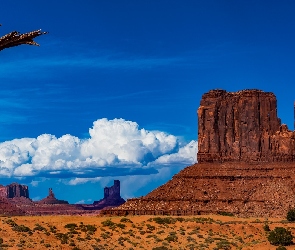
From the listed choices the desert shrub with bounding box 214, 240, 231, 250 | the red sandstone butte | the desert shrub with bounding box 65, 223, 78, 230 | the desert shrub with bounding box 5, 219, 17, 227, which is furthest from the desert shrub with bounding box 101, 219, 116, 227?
the red sandstone butte

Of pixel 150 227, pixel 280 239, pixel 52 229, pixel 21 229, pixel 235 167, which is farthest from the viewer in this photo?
pixel 235 167

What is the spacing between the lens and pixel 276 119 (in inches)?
5281

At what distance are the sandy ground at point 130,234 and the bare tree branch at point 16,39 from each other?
37442 mm

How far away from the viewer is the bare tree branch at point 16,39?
16.2 m

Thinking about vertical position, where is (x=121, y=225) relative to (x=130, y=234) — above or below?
above

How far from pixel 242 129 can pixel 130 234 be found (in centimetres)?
7221

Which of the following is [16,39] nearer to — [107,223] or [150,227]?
[107,223]

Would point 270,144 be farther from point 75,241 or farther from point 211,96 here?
point 75,241

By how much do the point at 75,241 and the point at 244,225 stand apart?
87.4 ft

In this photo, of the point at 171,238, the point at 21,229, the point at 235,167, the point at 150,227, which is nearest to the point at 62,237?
the point at 21,229

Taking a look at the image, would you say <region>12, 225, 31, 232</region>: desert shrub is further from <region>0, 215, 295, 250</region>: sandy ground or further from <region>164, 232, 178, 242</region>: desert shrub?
<region>164, 232, 178, 242</region>: desert shrub

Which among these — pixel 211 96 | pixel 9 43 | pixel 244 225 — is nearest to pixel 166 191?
pixel 211 96

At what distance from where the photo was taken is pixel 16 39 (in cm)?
1638

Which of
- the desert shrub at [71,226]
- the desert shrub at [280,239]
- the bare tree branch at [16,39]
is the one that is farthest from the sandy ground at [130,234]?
the bare tree branch at [16,39]
